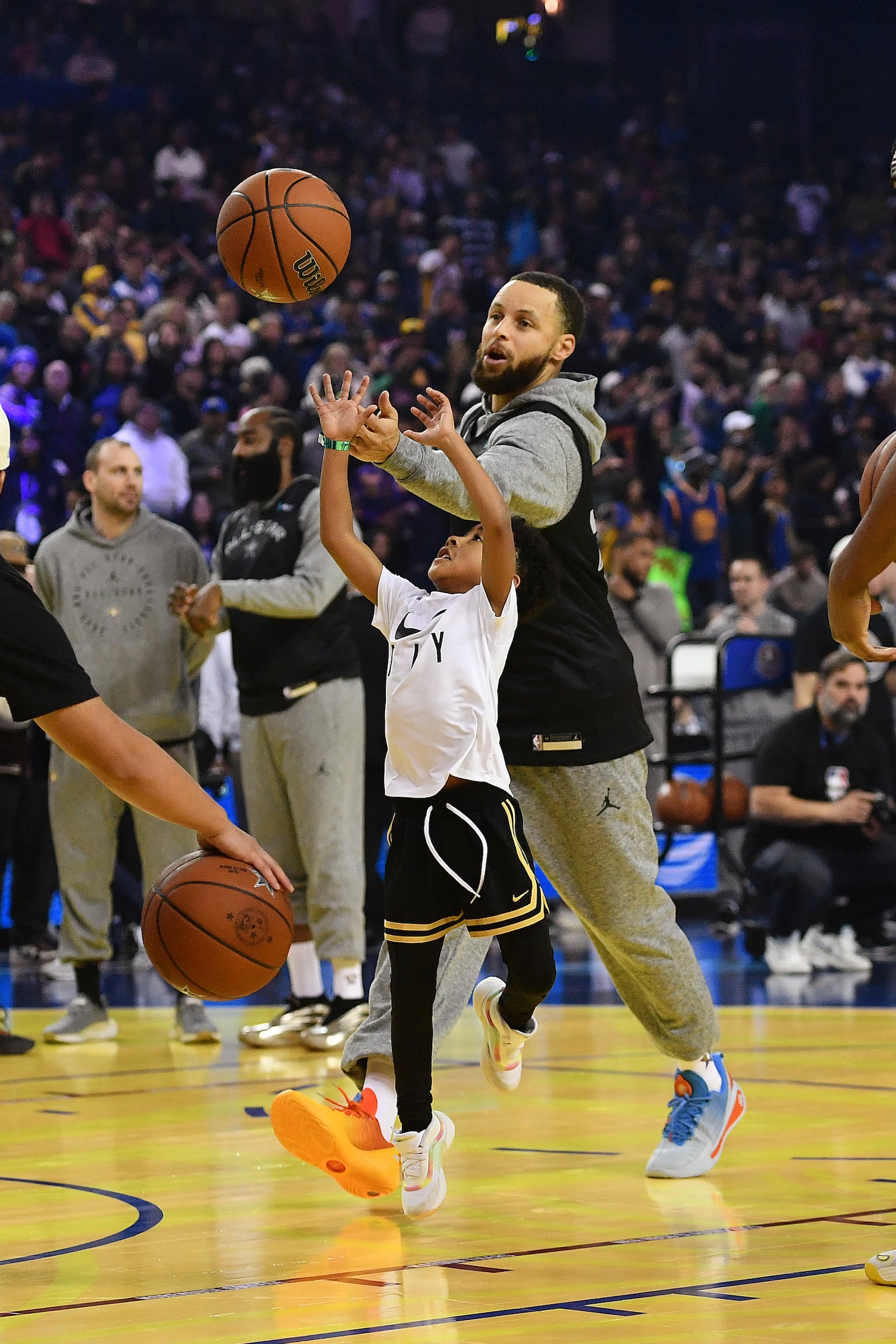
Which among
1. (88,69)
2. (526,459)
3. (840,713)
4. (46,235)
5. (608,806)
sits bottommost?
(840,713)

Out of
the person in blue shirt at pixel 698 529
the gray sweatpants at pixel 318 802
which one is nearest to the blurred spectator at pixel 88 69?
the person in blue shirt at pixel 698 529

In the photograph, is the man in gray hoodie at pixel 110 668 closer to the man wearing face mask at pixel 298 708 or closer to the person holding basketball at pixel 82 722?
the man wearing face mask at pixel 298 708

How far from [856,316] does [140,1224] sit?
63.0 feet

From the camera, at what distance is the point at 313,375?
1830cm

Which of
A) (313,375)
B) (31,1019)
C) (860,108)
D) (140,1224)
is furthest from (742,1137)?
(860,108)

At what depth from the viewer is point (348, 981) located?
7449 mm

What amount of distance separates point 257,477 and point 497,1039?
11.9 ft

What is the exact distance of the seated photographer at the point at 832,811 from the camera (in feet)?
33.1

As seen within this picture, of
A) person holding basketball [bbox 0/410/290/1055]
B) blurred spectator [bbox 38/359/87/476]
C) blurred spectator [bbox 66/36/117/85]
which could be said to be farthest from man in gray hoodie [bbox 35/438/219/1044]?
blurred spectator [bbox 66/36/117/85]

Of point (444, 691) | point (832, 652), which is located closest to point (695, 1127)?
point (444, 691)

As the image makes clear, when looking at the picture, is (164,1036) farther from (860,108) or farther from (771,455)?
(860,108)

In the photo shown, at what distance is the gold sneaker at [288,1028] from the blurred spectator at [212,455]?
28.8ft

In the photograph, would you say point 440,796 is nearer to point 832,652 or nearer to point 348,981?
point 348,981

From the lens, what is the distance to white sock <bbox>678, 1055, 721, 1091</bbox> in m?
4.86
